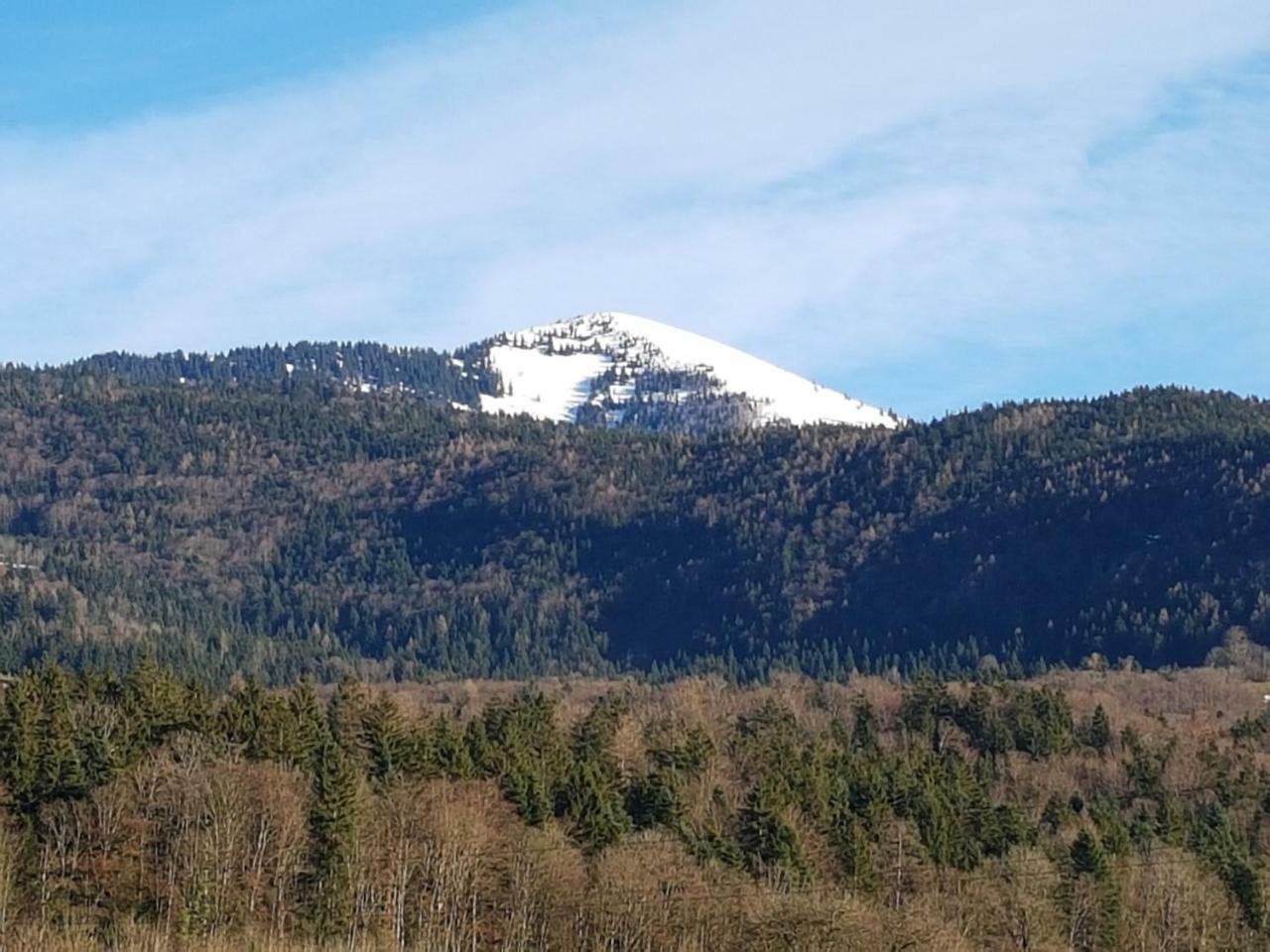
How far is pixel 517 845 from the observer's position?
9719 centimetres

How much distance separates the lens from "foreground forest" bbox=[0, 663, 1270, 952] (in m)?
89.8

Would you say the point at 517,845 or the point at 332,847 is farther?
the point at 517,845

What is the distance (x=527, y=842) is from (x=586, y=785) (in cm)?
1002

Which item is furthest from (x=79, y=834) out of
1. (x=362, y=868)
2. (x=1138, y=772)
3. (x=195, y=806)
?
(x=1138, y=772)

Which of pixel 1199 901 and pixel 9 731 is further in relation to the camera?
pixel 1199 901

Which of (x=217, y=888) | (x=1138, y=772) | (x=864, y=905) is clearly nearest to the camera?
(x=217, y=888)

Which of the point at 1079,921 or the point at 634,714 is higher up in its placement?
the point at 634,714

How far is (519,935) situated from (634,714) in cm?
8858

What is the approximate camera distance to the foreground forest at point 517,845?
89.8m

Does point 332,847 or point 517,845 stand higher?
point 332,847

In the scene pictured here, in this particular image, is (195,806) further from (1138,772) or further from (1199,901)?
(1138,772)

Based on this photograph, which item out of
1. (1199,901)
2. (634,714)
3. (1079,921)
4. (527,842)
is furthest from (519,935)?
(634,714)

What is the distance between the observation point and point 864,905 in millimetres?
94375

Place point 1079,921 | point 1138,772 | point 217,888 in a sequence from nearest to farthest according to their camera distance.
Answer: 1. point 217,888
2. point 1079,921
3. point 1138,772
